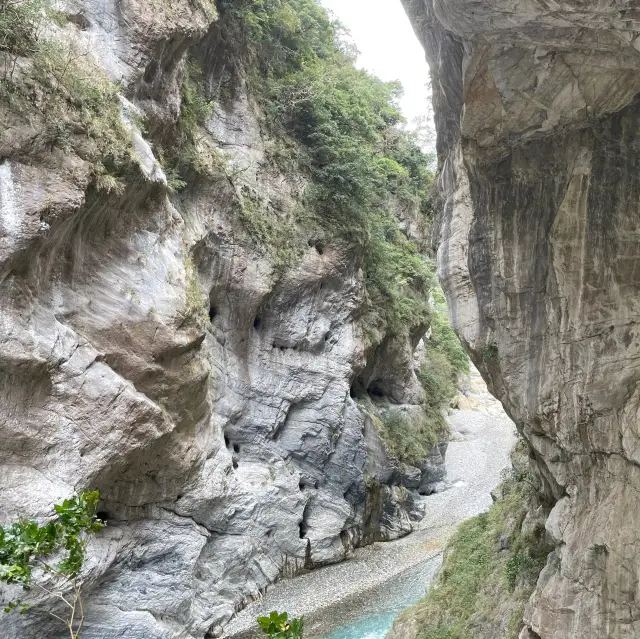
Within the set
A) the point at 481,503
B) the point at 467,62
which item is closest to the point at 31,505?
the point at 467,62

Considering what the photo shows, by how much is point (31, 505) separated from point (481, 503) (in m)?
17.4

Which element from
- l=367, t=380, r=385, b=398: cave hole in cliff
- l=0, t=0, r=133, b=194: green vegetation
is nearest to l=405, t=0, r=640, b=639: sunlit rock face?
l=0, t=0, r=133, b=194: green vegetation

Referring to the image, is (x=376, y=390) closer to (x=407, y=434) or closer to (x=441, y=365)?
(x=407, y=434)

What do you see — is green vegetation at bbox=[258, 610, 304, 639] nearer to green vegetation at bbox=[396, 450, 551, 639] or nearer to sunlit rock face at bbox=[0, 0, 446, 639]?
green vegetation at bbox=[396, 450, 551, 639]

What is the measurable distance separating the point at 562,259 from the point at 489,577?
671cm

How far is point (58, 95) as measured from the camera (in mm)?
10562

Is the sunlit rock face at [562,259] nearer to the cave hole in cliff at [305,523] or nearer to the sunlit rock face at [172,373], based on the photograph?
the sunlit rock face at [172,373]

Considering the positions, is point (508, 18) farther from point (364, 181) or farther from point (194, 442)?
point (364, 181)

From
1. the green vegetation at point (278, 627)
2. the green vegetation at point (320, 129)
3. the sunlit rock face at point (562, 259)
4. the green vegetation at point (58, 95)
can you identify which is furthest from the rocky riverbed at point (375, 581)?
the green vegetation at point (58, 95)

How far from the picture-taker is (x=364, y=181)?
19.6 m

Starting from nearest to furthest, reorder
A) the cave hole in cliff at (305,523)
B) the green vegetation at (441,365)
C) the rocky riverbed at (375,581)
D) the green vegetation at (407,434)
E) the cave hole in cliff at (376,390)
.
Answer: the rocky riverbed at (375,581) → the cave hole in cliff at (305,523) → the green vegetation at (407,434) → the cave hole in cliff at (376,390) → the green vegetation at (441,365)

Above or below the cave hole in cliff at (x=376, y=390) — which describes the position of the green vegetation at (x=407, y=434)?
below

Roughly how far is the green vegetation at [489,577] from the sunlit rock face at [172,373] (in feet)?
17.6

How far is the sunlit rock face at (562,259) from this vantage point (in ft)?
21.5
